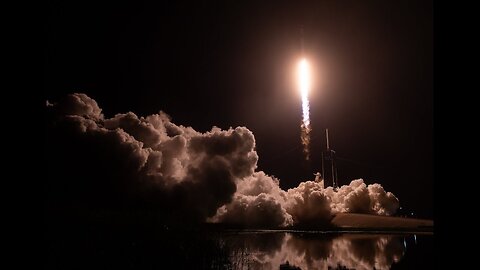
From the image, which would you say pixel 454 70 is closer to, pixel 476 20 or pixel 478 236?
pixel 476 20

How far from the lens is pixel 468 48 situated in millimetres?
35125

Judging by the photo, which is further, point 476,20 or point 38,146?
point 476,20

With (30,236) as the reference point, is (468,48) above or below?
above

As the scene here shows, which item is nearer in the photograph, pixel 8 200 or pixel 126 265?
pixel 8 200

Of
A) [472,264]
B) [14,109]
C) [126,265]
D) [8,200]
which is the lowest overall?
[126,265]

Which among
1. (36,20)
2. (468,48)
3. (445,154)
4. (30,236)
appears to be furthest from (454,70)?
(30,236)

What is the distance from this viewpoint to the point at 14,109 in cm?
2589

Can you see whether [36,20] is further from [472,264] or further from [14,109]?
[472,264]

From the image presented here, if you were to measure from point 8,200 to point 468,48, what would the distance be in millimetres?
34408

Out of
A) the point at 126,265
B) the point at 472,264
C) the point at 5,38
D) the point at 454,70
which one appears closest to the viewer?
the point at 5,38

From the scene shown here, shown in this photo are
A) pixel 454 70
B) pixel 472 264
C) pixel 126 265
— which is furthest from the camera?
pixel 126 265

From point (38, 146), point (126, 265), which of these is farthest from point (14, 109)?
point (126, 265)

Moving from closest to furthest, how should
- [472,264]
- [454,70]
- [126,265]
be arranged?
[472,264], [454,70], [126,265]

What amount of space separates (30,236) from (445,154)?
31450 mm
